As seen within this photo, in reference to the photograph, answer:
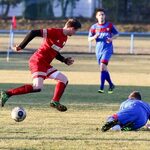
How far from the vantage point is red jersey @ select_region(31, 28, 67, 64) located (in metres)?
13.5

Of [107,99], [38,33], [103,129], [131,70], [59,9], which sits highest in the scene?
[38,33]

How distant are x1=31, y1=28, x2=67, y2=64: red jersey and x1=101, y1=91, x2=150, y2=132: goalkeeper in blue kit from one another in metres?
2.06

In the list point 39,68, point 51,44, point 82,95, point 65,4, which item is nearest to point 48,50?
point 51,44

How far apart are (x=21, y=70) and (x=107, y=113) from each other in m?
12.6

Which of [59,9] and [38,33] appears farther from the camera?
[59,9]

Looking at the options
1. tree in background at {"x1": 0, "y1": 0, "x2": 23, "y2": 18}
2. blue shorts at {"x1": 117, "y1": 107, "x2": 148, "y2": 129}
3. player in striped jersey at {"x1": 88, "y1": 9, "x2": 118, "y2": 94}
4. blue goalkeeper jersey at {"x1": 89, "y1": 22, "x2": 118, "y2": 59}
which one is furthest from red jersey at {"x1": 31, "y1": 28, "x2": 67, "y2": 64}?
tree in background at {"x1": 0, "y1": 0, "x2": 23, "y2": 18}

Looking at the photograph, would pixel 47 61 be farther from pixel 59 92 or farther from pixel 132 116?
pixel 132 116

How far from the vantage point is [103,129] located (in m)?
11.7

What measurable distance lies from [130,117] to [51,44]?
96.4 inches

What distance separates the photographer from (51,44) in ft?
44.5

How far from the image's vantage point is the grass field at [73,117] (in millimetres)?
10586

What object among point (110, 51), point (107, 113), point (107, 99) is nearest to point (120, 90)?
point (110, 51)

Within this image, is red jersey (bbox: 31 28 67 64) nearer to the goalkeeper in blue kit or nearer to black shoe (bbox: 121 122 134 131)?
the goalkeeper in blue kit

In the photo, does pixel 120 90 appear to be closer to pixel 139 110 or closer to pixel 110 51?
pixel 110 51
